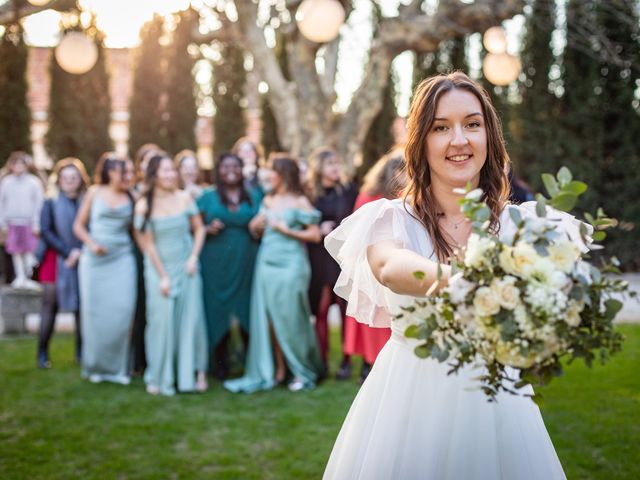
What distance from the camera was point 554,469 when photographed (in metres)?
2.15

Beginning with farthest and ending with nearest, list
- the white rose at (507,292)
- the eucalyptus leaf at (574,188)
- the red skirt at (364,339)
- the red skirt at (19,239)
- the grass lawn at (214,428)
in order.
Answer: the red skirt at (19,239), the red skirt at (364,339), the grass lawn at (214,428), the eucalyptus leaf at (574,188), the white rose at (507,292)

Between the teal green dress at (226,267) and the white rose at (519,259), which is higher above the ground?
the white rose at (519,259)

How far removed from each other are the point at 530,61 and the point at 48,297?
9390mm

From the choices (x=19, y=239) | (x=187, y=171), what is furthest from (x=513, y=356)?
(x=19, y=239)

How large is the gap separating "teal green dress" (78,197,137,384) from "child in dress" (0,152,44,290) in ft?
13.4

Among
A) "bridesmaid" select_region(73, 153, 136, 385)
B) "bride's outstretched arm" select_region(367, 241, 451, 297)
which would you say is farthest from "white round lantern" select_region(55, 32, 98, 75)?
"bride's outstretched arm" select_region(367, 241, 451, 297)

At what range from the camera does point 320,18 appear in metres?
8.17

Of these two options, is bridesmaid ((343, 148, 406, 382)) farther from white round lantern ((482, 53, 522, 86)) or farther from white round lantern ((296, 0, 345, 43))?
white round lantern ((482, 53, 522, 86))

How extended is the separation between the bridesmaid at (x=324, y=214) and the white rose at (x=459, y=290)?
17.1ft

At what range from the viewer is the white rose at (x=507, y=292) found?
1583 mm

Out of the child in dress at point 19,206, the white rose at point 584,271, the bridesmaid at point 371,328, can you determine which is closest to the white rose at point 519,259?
the white rose at point 584,271

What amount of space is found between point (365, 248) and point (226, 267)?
4.68 metres

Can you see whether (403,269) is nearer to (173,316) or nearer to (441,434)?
(441,434)

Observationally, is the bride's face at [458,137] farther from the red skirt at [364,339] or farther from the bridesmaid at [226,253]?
the bridesmaid at [226,253]
